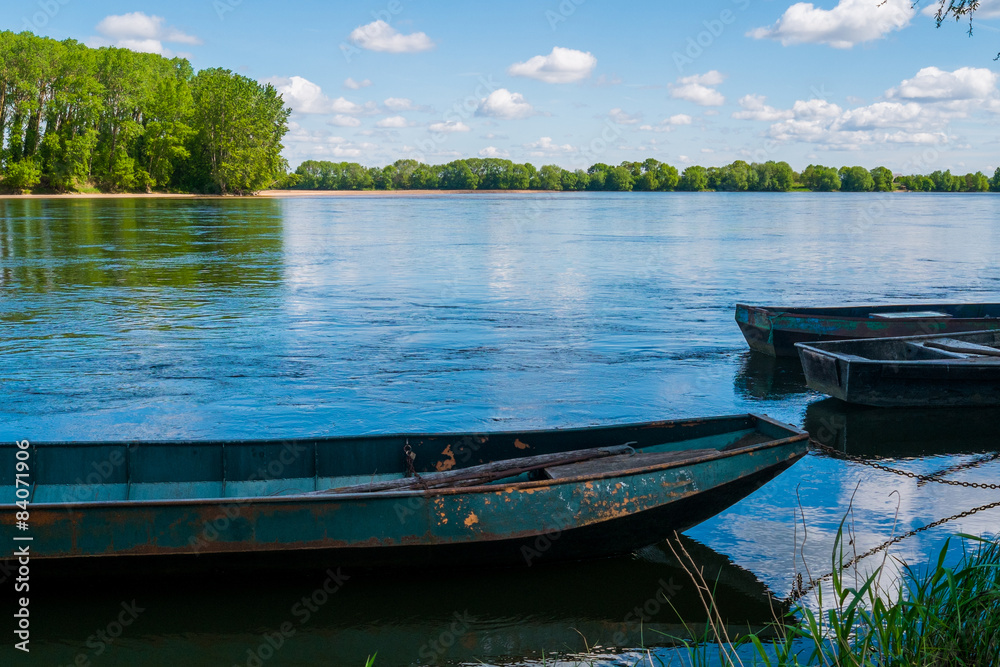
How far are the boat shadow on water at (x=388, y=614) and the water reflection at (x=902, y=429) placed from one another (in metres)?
Answer: 4.52

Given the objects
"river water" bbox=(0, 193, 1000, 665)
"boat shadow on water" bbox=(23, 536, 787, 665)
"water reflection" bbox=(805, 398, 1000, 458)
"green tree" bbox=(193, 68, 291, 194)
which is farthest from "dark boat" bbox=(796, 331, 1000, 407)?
"green tree" bbox=(193, 68, 291, 194)

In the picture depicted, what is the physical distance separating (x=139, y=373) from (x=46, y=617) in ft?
26.3

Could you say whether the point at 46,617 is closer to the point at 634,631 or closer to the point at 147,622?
the point at 147,622

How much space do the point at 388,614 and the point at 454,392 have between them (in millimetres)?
6691

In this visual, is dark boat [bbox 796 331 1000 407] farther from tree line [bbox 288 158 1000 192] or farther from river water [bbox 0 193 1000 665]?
tree line [bbox 288 158 1000 192]

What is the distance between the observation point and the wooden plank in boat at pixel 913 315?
Answer: 585 inches

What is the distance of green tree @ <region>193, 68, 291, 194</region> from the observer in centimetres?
9775

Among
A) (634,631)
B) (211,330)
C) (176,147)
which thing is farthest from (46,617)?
(176,147)

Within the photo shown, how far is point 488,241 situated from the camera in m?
46.2

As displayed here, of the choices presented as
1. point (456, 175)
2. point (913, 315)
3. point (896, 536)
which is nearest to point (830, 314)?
point (913, 315)

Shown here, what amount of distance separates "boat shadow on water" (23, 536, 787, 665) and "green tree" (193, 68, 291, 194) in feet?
318

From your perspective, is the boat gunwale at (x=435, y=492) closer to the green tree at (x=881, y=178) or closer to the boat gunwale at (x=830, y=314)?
the boat gunwale at (x=830, y=314)

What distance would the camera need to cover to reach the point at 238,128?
9844 cm

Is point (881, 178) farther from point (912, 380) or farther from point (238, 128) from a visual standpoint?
point (912, 380)
